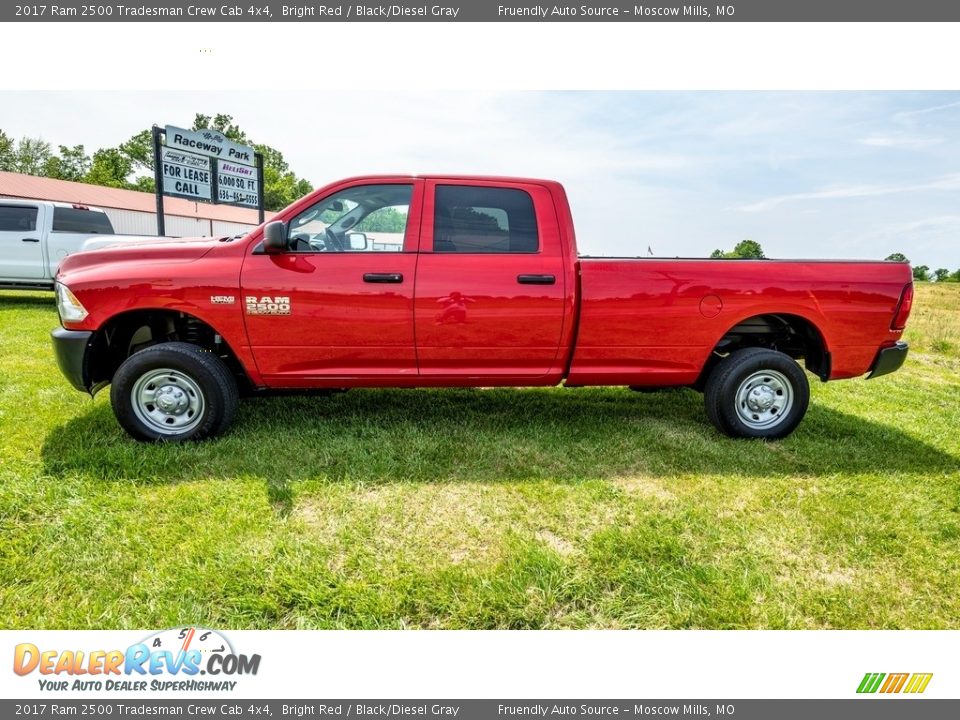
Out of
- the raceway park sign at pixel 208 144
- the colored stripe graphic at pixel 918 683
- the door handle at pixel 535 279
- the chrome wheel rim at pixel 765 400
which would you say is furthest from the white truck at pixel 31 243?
the colored stripe graphic at pixel 918 683

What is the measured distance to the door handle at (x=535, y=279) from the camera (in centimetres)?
371

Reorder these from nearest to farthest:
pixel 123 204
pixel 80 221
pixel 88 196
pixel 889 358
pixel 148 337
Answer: pixel 889 358
pixel 148 337
pixel 80 221
pixel 88 196
pixel 123 204

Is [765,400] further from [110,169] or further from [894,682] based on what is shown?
[110,169]

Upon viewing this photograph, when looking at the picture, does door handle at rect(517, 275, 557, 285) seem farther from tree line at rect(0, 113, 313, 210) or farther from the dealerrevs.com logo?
tree line at rect(0, 113, 313, 210)

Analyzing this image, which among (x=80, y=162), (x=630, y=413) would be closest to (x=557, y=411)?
(x=630, y=413)

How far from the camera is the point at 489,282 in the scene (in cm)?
369

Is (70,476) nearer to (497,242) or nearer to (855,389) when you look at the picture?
(497,242)

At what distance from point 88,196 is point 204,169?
28.3 metres

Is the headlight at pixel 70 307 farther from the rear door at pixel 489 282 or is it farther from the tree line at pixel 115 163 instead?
the tree line at pixel 115 163

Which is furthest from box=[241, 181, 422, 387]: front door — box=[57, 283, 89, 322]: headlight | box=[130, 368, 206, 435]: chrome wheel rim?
box=[57, 283, 89, 322]: headlight

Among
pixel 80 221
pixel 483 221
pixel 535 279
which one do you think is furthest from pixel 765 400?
pixel 80 221

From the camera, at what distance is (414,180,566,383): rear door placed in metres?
3.69

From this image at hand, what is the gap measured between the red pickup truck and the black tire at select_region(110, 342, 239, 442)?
1 cm

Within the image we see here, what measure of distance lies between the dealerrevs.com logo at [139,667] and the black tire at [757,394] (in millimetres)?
3506
